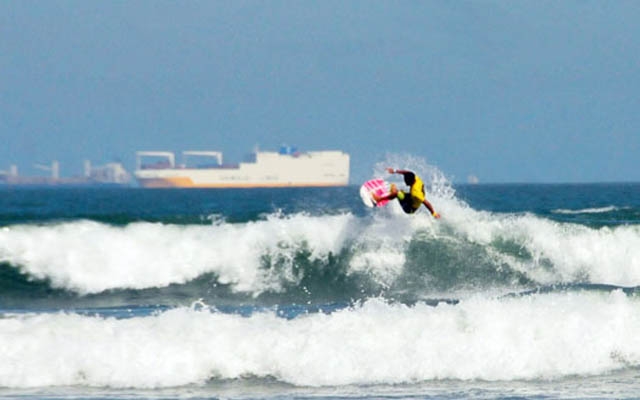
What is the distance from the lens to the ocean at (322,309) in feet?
44.4

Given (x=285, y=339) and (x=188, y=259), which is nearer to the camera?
(x=285, y=339)

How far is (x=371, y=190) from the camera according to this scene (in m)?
19.0

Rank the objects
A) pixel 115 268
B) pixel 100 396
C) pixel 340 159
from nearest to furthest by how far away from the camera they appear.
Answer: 1. pixel 100 396
2. pixel 115 268
3. pixel 340 159

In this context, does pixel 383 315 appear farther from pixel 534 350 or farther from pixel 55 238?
pixel 55 238

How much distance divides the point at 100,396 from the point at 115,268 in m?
9.18

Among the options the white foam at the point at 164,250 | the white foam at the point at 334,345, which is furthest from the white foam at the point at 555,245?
the white foam at the point at 334,345

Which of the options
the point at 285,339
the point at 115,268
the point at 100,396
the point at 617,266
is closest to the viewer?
the point at 100,396

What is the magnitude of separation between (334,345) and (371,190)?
5452mm

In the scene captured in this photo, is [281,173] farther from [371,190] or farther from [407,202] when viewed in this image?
[407,202]

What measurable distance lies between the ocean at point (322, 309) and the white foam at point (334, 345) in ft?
0.08

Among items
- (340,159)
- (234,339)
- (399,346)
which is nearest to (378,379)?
(399,346)

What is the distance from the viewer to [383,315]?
14852 millimetres

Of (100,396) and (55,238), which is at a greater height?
(55,238)

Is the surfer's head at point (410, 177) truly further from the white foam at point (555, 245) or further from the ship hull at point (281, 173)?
the ship hull at point (281, 173)
